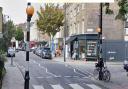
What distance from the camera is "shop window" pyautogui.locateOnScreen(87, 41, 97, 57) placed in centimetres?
6566

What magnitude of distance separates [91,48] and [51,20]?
2446cm

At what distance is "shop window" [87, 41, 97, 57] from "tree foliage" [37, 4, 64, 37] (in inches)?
870

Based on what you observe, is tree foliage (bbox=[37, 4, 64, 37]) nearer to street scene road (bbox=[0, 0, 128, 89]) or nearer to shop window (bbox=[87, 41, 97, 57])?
street scene road (bbox=[0, 0, 128, 89])

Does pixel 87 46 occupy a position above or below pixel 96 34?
below

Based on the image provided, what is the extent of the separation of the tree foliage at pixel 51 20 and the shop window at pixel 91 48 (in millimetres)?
22099

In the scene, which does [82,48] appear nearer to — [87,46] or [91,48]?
[87,46]

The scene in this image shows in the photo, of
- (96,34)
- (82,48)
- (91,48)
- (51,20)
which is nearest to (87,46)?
(91,48)

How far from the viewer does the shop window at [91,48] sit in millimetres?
65656

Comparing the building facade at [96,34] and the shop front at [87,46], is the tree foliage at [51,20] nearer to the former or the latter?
the shop front at [87,46]

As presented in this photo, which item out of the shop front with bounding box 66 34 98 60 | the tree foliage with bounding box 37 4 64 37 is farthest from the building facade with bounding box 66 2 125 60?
the tree foliage with bounding box 37 4 64 37

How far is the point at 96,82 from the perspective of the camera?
104 ft

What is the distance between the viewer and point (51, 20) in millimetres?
89188

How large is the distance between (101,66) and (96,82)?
1.55m

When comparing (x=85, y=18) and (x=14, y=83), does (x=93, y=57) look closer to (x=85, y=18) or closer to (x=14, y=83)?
(x=85, y=18)
